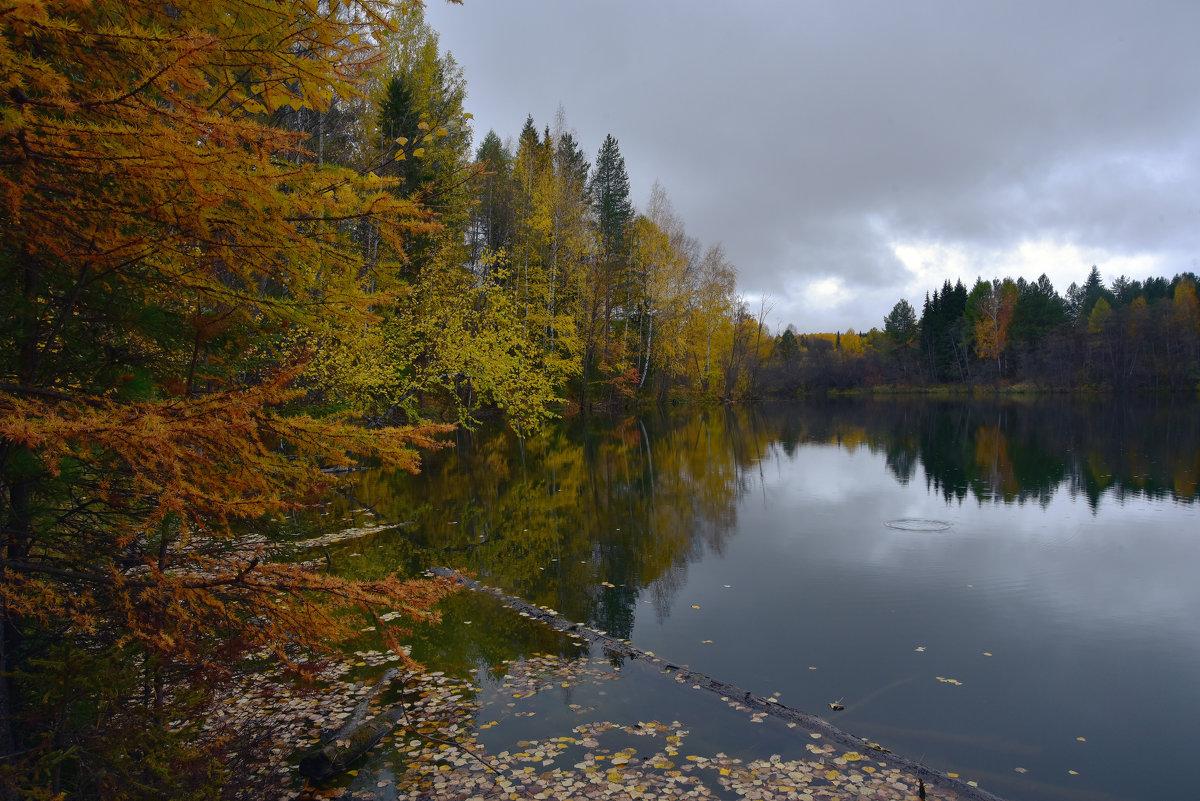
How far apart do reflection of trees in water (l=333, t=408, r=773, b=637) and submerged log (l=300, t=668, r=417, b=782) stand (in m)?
1.57

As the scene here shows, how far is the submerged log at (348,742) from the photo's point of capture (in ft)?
16.8

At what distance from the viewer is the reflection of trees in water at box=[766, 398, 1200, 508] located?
18.1 meters

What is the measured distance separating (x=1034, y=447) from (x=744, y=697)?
83.3 feet

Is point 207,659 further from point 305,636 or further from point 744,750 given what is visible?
point 744,750

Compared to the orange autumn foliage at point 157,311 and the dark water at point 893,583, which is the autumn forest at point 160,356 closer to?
the orange autumn foliage at point 157,311

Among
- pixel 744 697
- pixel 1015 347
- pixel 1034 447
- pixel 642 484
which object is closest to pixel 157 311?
pixel 744 697

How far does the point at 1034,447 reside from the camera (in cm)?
2638

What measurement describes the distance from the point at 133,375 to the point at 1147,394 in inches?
3162

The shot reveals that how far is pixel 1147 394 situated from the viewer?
62.9 m

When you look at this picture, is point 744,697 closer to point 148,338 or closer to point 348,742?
point 348,742

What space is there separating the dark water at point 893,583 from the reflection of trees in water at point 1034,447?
8.8 inches

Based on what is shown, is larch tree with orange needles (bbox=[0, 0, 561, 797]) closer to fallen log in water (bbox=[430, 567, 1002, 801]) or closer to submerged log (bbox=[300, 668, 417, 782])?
fallen log in water (bbox=[430, 567, 1002, 801])

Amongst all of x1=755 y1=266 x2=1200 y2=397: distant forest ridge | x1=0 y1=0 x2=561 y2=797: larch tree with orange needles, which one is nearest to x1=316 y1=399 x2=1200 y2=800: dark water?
x1=0 y1=0 x2=561 y2=797: larch tree with orange needles

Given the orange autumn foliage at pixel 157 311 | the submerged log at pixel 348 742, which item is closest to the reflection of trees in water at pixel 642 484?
the submerged log at pixel 348 742
